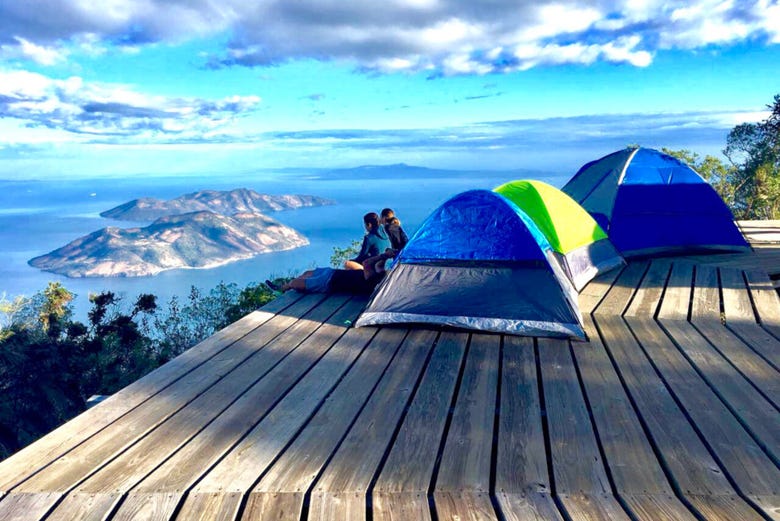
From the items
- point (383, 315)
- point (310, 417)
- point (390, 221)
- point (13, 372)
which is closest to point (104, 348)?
point (13, 372)

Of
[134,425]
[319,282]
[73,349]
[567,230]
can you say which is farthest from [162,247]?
[134,425]

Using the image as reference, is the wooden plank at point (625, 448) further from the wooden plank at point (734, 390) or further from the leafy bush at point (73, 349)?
the leafy bush at point (73, 349)

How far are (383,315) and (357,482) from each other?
258 centimetres

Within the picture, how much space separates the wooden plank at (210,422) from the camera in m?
2.69

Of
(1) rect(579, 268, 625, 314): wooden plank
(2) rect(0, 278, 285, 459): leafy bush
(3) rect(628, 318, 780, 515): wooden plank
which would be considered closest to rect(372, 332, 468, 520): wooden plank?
(3) rect(628, 318, 780, 515): wooden plank

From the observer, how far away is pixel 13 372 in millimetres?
8195

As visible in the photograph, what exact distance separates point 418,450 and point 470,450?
26 cm

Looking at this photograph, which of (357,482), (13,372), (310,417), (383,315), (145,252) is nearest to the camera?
(357,482)

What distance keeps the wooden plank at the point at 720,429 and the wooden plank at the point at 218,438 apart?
2.24 meters

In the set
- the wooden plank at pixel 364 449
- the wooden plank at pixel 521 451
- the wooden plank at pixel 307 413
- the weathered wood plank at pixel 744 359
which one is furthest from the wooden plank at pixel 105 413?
the weathered wood plank at pixel 744 359

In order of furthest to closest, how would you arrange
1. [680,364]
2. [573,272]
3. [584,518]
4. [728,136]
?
[728,136]
[573,272]
[680,364]
[584,518]

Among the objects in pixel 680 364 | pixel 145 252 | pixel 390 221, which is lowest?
pixel 145 252

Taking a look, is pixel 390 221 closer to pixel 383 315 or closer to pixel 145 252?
pixel 383 315

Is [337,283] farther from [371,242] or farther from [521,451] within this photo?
[521,451]
